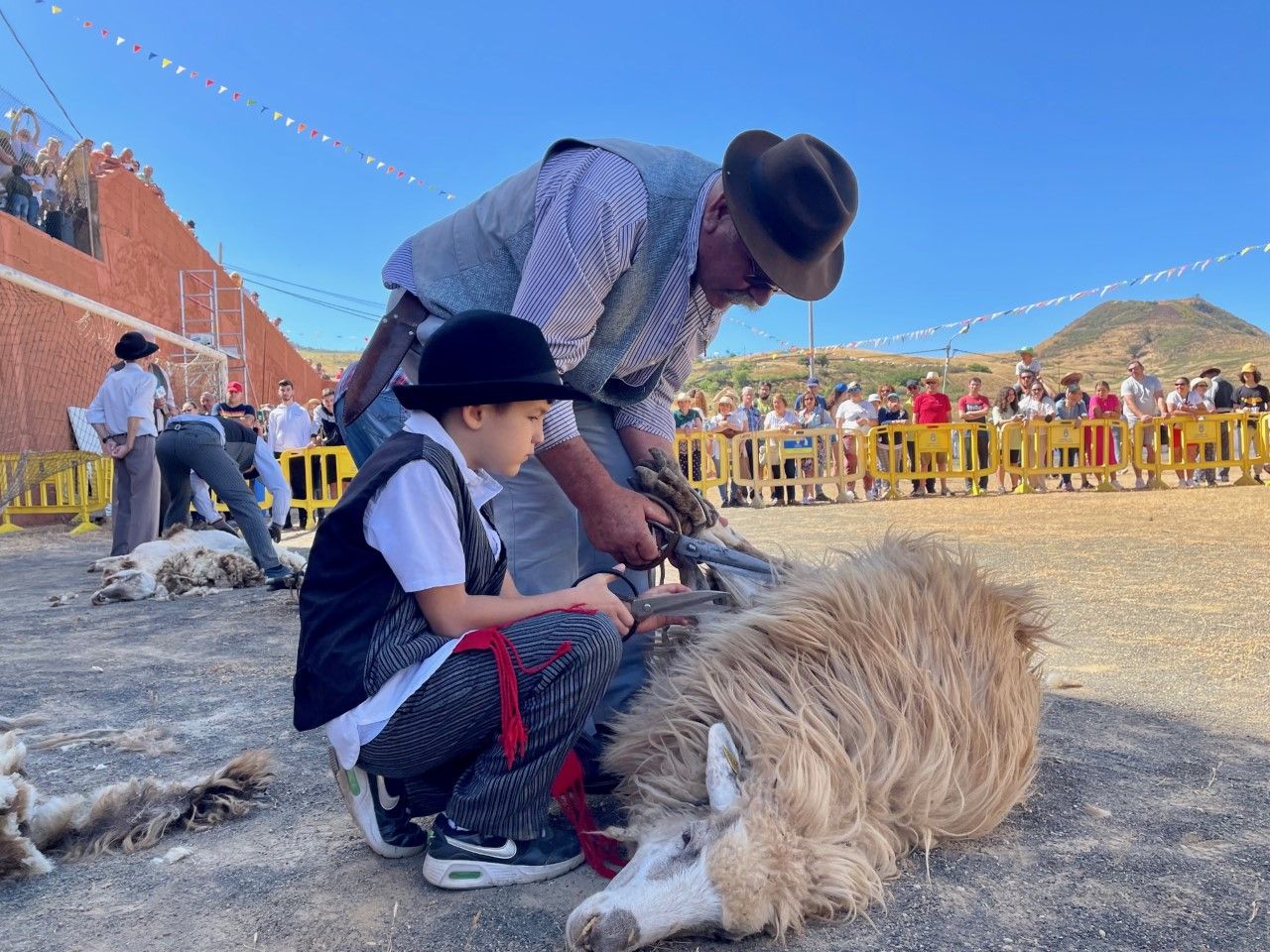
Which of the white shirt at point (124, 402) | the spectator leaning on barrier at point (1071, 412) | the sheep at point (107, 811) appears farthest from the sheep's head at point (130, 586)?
the spectator leaning on barrier at point (1071, 412)

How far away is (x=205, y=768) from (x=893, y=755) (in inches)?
73.2

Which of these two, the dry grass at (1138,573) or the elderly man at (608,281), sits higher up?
the elderly man at (608,281)

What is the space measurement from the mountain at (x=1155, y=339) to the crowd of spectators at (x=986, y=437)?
34.1 m

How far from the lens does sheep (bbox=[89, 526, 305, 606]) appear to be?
565cm

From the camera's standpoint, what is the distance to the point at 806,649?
2.12 metres

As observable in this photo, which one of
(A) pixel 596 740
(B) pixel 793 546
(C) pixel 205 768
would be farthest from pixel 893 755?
(B) pixel 793 546

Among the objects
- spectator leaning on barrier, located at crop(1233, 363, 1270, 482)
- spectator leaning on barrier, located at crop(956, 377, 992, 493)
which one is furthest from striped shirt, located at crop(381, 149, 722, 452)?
spectator leaning on barrier, located at crop(1233, 363, 1270, 482)

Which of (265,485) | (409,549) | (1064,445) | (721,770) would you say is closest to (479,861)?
(721,770)

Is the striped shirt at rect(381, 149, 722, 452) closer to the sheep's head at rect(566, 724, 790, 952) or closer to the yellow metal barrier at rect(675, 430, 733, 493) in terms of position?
the sheep's head at rect(566, 724, 790, 952)

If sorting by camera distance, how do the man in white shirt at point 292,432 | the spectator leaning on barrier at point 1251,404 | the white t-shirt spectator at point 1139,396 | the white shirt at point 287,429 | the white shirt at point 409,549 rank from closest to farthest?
the white shirt at point 409,549 → the man in white shirt at point 292,432 → the white shirt at point 287,429 → the spectator leaning on barrier at point 1251,404 → the white t-shirt spectator at point 1139,396

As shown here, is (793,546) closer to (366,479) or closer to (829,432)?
(366,479)

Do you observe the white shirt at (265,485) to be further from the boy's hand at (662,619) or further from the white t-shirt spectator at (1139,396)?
the white t-shirt spectator at (1139,396)

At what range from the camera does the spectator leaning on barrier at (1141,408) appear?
13648mm

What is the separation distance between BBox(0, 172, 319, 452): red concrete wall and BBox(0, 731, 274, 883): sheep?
1293cm
